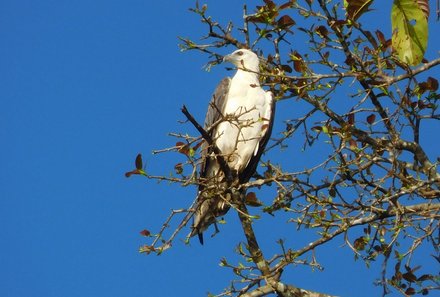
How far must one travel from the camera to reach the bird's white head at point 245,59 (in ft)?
24.8

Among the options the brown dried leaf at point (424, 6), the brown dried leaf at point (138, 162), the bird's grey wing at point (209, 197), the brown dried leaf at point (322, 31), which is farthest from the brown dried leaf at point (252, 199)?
the brown dried leaf at point (424, 6)

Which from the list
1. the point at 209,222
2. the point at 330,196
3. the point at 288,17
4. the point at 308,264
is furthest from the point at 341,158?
the point at 209,222

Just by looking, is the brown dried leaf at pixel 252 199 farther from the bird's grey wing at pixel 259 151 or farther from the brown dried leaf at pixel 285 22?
the bird's grey wing at pixel 259 151

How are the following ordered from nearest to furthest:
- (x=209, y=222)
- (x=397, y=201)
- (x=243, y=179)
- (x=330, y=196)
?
(x=397, y=201)
(x=330, y=196)
(x=209, y=222)
(x=243, y=179)

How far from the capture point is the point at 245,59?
7680 mm

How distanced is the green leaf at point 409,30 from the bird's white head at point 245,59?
11.7 feet

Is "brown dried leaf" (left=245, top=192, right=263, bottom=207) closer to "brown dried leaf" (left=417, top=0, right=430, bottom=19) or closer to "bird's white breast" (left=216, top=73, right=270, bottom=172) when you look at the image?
"bird's white breast" (left=216, top=73, right=270, bottom=172)

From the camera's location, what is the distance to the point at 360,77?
5.41 meters

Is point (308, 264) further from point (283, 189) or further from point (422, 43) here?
point (422, 43)

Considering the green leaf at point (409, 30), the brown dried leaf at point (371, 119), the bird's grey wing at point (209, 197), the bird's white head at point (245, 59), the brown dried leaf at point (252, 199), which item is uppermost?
the bird's white head at point (245, 59)

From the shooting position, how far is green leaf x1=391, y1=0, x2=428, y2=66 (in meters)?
3.57

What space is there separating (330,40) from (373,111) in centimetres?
63

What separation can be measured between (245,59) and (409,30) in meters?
4.02

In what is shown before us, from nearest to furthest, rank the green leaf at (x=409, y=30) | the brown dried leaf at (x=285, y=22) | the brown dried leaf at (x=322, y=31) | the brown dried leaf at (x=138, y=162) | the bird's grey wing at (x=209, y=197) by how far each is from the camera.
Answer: the green leaf at (x=409, y=30) → the brown dried leaf at (x=138, y=162) → the brown dried leaf at (x=322, y=31) → the brown dried leaf at (x=285, y=22) → the bird's grey wing at (x=209, y=197)
